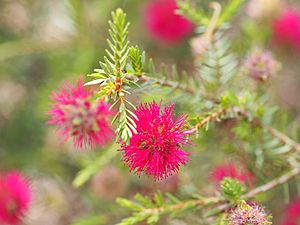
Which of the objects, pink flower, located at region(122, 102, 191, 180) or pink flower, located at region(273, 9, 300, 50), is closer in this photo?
pink flower, located at region(122, 102, 191, 180)

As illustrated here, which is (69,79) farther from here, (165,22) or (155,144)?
(155,144)

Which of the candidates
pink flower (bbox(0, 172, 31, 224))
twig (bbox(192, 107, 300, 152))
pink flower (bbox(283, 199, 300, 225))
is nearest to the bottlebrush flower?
twig (bbox(192, 107, 300, 152))

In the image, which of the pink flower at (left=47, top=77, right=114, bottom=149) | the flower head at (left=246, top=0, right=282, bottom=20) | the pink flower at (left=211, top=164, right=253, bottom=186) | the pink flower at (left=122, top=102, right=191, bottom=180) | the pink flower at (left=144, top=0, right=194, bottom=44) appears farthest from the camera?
the pink flower at (left=144, top=0, right=194, bottom=44)

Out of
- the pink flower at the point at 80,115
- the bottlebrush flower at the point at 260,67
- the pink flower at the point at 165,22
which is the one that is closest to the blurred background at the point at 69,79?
the pink flower at the point at 165,22

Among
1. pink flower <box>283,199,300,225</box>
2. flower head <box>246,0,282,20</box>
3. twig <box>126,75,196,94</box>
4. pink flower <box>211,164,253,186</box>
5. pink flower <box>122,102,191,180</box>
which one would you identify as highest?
flower head <box>246,0,282,20</box>

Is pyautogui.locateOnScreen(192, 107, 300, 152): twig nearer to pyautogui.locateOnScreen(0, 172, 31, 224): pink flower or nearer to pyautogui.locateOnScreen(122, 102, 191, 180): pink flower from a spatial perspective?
pyautogui.locateOnScreen(122, 102, 191, 180): pink flower

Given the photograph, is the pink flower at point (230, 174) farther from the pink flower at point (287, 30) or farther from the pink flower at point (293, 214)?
the pink flower at point (287, 30)
